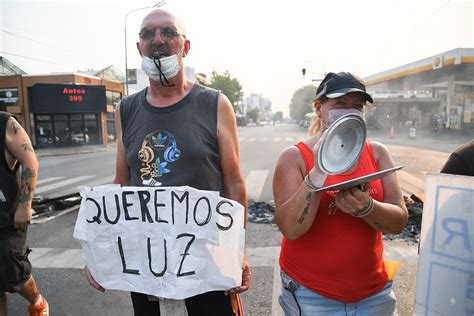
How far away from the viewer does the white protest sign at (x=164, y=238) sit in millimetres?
1741

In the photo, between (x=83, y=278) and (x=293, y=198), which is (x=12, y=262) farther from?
(x=293, y=198)

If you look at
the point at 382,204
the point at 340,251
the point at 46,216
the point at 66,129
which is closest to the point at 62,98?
the point at 66,129

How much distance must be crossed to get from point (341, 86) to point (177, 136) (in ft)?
2.91

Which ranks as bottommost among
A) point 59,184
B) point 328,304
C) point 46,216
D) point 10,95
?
point 59,184

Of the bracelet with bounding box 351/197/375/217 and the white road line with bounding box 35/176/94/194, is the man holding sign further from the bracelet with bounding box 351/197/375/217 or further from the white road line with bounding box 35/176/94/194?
the white road line with bounding box 35/176/94/194

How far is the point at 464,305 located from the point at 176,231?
1286 millimetres

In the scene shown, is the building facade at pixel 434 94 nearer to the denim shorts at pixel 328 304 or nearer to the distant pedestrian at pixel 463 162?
the distant pedestrian at pixel 463 162

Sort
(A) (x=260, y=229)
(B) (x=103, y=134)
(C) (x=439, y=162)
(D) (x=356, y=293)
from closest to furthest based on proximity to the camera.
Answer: (D) (x=356, y=293) → (A) (x=260, y=229) → (C) (x=439, y=162) → (B) (x=103, y=134)

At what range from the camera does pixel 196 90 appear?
2047mm

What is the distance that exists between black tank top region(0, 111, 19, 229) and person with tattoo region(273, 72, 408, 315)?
2028 mm

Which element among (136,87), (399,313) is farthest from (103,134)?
(399,313)

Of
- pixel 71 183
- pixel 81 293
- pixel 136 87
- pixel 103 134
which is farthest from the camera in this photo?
pixel 136 87

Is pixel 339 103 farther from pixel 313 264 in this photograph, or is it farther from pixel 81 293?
pixel 81 293

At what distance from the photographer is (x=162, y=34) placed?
6.46ft
